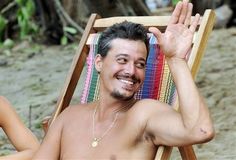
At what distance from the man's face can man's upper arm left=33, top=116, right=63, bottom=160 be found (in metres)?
0.35

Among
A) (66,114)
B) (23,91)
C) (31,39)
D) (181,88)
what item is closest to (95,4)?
(31,39)

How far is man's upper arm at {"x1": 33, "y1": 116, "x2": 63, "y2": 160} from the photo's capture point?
3.11 m

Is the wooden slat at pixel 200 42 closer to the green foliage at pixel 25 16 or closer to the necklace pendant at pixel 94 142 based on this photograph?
the necklace pendant at pixel 94 142

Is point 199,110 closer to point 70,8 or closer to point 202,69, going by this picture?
point 202,69

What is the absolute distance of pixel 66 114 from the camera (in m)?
3.23

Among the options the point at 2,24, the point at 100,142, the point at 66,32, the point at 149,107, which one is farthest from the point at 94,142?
the point at 2,24

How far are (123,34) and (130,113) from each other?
382 mm

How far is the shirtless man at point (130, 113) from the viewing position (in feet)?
8.57

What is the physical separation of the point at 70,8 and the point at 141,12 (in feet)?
3.30

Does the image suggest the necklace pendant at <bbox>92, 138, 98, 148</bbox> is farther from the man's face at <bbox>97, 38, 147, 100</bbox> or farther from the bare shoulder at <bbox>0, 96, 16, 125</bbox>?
the bare shoulder at <bbox>0, 96, 16, 125</bbox>

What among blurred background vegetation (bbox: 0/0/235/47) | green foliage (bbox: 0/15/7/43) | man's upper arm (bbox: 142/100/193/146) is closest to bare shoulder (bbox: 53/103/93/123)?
man's upper arm (bbox: 142/100/193/146)

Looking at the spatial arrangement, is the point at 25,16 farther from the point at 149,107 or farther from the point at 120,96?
the point at 149,107

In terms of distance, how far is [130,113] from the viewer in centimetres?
292

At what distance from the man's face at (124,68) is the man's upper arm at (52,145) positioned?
0.35 m
